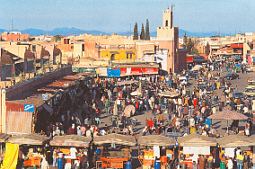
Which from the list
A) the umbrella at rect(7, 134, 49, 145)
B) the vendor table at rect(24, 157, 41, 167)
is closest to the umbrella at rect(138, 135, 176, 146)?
the umbrella at rect(7, 134, 49, 145)

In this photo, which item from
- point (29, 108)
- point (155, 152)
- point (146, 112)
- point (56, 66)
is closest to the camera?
point (155, 152)

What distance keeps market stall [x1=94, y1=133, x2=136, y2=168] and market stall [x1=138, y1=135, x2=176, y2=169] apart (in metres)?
0.41

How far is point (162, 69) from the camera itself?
55.5 metres

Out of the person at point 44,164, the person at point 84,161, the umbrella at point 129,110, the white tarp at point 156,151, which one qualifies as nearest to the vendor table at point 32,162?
the person at point 44,164

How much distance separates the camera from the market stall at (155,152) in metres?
17.0

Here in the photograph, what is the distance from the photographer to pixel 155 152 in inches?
674

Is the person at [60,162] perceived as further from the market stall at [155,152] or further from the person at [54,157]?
the market stall at [155,152]

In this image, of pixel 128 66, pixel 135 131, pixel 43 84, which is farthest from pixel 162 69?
pixel 135 131

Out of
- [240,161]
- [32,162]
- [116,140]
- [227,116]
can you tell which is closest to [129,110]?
[227,116]

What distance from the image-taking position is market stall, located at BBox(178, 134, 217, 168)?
16953 millimetres

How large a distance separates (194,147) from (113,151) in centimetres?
244

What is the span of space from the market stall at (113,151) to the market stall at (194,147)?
1.53 metres

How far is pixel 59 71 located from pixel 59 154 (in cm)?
1939

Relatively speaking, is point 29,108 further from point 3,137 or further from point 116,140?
point 116,140
